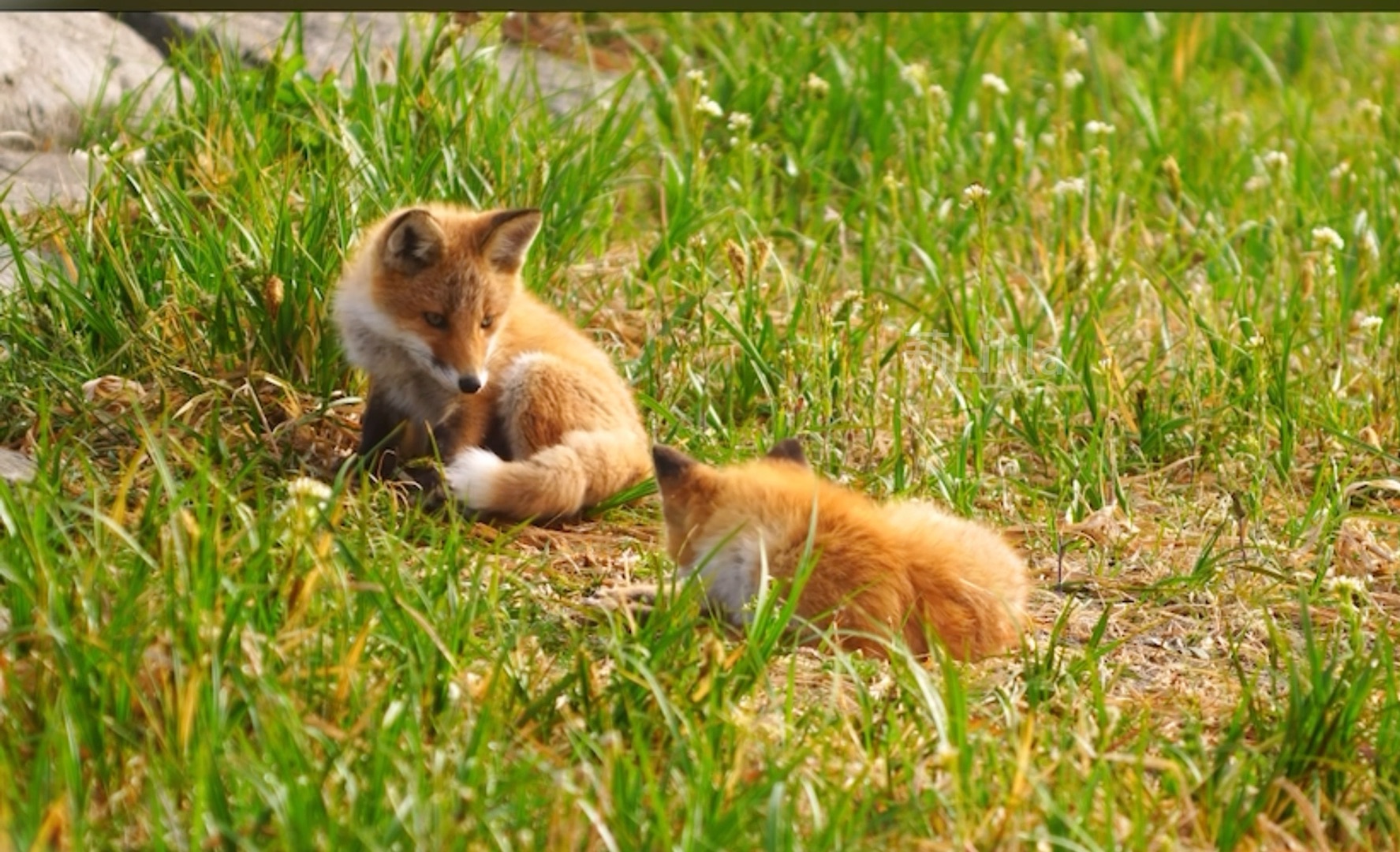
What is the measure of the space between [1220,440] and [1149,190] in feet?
8.33

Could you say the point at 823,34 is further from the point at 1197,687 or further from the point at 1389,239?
the point at 1197,687

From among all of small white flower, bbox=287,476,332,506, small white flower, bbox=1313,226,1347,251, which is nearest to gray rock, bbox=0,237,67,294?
small white flower, bbox=287,476,332,506

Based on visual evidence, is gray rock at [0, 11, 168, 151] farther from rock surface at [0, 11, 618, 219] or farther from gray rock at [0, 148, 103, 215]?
gray rock at [0, 148, 103, 215]

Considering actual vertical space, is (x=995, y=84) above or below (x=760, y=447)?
above

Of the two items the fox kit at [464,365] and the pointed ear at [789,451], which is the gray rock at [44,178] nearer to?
the fox kit at [464,365]

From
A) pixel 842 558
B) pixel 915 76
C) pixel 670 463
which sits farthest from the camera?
pixel 915 76

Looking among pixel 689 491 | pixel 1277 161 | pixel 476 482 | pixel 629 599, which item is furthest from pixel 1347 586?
pixel 1277 161

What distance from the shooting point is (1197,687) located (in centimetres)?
444

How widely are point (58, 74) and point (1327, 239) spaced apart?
15.9 feet

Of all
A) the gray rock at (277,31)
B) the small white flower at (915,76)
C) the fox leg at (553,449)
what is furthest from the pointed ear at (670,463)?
the small white flower at (915,76)

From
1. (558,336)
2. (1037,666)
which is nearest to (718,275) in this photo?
(558,336)

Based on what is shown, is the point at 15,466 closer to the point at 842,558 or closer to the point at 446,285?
the point at 446,285

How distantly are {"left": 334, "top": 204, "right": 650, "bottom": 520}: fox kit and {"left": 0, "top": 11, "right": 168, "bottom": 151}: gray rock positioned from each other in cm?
158

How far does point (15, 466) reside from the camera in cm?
475
